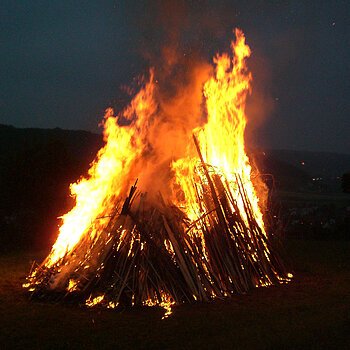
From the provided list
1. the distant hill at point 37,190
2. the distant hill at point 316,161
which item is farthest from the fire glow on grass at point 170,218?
the distant hill at point 316,161

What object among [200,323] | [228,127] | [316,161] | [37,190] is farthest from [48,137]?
[200,323]

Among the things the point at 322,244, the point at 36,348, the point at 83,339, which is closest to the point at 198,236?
the point at 83,339

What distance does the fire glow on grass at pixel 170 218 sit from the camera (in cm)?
748

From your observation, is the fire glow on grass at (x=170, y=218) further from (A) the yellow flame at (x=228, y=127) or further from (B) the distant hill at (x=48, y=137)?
(B) the distant hill at (x=48, y=137)

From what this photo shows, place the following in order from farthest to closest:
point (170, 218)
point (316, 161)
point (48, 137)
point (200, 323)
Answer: point (316, 161)
point (48, 137)
point (170, 218)
point (200, 323)

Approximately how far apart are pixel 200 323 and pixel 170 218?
84.1 inches

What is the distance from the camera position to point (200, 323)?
632 cm

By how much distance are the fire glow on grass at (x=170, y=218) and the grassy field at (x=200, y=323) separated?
0.39m

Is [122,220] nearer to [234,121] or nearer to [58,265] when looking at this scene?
[58,265]

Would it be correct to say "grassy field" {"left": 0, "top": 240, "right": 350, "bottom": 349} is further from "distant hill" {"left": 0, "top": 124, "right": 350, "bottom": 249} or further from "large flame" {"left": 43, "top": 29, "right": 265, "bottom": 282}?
"distant hill" {"left": 0, "top": 124, "right": 350, "bottom": 249}

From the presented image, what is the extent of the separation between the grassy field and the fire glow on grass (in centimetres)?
39

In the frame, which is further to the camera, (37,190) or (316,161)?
(316,161)

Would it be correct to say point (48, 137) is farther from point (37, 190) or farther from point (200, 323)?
point (200, 323)

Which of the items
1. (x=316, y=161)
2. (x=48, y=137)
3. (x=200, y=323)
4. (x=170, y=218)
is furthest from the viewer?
(x=316, y=161)
